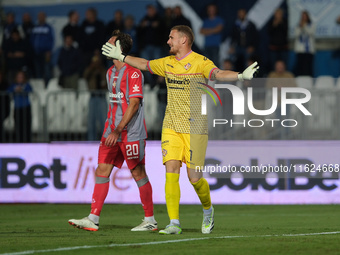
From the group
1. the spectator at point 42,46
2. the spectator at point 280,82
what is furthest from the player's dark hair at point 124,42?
the spectator at point 42,46

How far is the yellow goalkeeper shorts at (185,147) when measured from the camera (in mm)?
9383

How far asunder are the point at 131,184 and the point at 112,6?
7623 millimetres

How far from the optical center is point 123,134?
10.1 meters

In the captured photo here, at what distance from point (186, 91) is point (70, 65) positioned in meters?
10.0

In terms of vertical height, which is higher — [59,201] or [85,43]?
[85,43]

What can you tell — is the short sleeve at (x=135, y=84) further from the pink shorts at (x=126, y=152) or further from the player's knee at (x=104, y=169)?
the player's knee at (x=104, y=169)

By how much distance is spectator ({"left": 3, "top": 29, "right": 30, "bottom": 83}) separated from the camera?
19875 mm

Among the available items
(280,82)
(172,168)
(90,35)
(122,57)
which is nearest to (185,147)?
(172,168)

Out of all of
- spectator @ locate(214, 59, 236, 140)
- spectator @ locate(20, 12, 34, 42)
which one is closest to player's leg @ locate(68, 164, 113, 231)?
spectator @ locate(214, 59, 236, 140)

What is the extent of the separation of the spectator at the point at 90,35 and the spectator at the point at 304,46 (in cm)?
477

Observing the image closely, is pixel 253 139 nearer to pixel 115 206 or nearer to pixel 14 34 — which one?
pixel 115 206

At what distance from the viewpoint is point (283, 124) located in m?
15.4

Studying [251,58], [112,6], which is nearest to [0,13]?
[112,6]

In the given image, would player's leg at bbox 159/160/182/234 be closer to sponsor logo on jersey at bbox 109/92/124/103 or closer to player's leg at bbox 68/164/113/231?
player's leg at bbox 68/164/113/231
